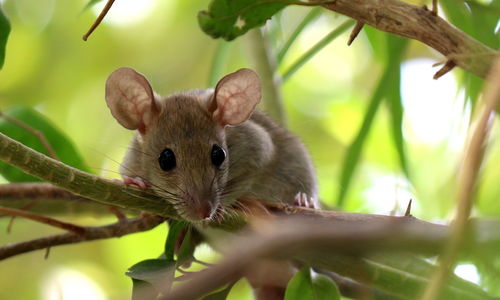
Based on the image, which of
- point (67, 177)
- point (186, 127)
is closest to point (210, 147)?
point (186, 127)

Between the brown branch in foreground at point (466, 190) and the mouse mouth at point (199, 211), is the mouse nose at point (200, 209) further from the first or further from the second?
the brown branch in foreground at point (466, 190)

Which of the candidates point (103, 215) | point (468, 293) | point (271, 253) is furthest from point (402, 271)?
point (103, 215)

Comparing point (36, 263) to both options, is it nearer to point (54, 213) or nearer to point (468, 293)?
point (54, 213)

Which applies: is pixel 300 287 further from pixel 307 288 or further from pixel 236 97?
pixel 236 97

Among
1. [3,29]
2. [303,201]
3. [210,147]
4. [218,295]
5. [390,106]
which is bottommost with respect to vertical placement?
[218,295]

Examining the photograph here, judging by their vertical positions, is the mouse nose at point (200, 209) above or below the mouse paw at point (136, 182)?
below

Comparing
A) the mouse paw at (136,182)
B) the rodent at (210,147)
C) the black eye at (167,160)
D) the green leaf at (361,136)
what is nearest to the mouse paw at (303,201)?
the rodent at (210,147)

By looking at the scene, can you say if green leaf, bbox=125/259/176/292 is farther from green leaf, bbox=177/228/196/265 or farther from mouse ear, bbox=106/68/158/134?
mouse ear, bbox=106/68/158/134
